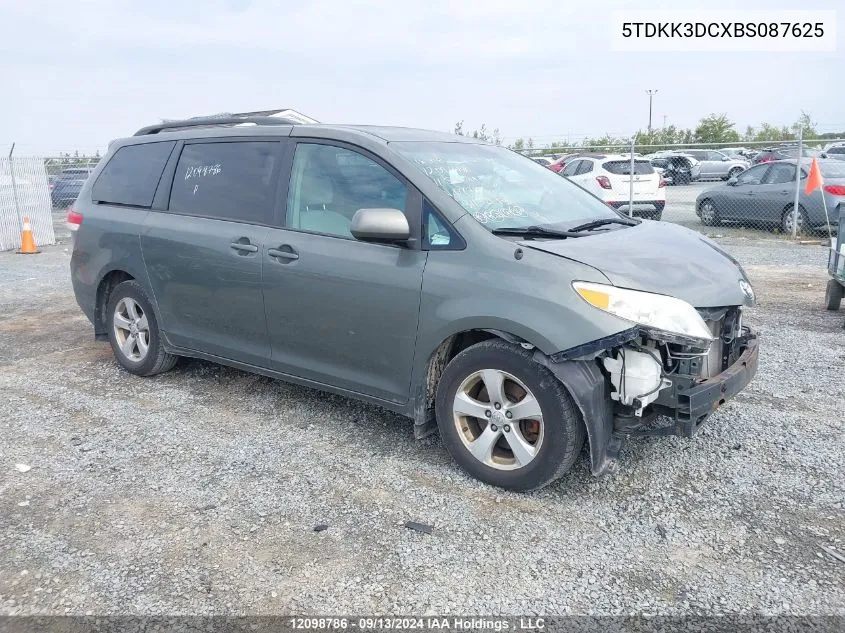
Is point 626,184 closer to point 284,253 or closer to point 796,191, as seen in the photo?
point 796,191

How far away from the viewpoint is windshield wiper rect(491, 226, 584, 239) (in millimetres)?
3854

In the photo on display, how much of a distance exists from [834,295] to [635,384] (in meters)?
4.91

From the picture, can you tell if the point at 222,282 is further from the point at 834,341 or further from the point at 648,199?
the point at 648,199

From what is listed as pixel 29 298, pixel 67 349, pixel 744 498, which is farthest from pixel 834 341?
pixel 29 298

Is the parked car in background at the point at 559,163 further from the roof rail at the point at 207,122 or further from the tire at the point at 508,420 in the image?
the tire at the point at 508,420

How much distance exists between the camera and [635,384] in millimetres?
3414

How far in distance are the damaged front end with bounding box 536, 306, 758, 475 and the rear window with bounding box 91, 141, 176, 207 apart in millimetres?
3333

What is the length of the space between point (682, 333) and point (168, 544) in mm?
2491

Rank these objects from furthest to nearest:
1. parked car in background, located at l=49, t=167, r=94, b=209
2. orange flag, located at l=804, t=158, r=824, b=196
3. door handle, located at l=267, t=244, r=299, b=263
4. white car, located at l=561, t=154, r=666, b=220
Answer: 1. parked car in background, located at l=49, t=167, r=94, b=209
2. white car, located at l=561, t=154, r=666, b=220
3. orange flag, located at l=804, t=158, r=824, b=196
4. door handle, located at l=267, t=244, r=299, b=263

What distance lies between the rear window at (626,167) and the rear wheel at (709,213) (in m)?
1.26

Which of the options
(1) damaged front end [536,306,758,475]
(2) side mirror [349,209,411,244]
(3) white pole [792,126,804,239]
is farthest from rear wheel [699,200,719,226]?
(2) side mirror [349,209,411,244]

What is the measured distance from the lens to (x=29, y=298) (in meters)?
9.18

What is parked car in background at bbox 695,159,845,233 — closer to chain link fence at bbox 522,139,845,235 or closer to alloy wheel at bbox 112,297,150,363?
chain link fence at bbox 522,139,845,235

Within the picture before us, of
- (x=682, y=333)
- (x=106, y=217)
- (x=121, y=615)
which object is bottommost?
(x=121, y=615)
